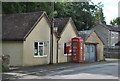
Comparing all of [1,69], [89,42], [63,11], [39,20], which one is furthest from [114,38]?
[1,69]

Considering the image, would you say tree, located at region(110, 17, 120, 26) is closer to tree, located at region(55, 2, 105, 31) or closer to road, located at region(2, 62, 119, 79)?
tree, located at region(55, 2, 105, 31)

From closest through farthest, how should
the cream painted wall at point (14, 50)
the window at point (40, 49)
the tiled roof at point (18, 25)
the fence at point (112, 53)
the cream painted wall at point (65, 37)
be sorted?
the cream painted wall at point (14, 50), the tiled roof at point (18, 25), the window at point (40, 49), the cream painted wall at point (65, 37), the fence at point (112, 53)

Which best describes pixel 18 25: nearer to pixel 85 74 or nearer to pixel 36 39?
pixel 36 39

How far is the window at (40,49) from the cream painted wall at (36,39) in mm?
337

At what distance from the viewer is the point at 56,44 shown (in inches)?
936

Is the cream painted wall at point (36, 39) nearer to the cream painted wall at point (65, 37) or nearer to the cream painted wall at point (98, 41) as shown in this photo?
the cream painted wall at point (65, 37)

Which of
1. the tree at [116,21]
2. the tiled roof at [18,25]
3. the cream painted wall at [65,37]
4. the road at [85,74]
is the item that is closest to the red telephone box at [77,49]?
the cream painted wall at [65,37]

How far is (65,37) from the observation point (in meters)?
25.1

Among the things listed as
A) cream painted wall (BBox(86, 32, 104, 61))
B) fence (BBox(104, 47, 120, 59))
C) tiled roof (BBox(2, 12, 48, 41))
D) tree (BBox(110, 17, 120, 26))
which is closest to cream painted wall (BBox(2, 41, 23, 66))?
tiled roof (BBox(2, 12, 48, 41))

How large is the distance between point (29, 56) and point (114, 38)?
38940 millimetres

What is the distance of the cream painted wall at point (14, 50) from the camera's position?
20078mm

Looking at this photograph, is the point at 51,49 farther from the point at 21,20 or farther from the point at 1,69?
the point at 1,69

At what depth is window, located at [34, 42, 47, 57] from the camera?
21.6m

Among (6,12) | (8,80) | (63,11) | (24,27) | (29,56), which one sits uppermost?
(63,11)
